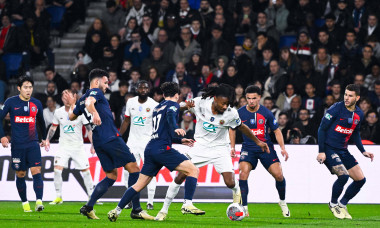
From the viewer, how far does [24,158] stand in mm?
14141

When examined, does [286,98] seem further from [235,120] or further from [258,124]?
[235,120]

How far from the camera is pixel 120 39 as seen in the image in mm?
22797

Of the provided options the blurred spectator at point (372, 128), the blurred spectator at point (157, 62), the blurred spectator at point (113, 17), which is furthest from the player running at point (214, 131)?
the blurred spectator at point (113, 17)

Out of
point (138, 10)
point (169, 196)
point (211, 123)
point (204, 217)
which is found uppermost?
point (138, 10)

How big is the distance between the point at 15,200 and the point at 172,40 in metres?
7.65

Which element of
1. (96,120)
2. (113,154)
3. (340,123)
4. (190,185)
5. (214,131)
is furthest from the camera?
(340,123)

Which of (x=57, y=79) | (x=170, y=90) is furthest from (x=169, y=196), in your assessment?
(x=57, y=79)

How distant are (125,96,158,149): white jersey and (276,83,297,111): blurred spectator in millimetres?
5405

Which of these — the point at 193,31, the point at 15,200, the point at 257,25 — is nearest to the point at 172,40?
the point at 193,31

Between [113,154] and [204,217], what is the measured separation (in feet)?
7.56

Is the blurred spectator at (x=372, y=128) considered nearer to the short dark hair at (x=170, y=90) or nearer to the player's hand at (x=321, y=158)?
the player's hand at (x=321, y=158)

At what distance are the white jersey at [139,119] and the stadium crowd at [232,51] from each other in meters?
3.48

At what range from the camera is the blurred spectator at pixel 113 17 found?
79.5ft

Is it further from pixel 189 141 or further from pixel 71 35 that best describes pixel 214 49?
pixel 189 141
